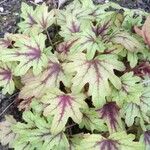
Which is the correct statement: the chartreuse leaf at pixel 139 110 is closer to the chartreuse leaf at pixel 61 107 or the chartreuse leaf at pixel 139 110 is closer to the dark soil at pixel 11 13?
the chartreuse leaf at pixel 61 107

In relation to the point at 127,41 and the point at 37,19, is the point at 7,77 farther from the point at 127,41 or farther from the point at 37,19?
the point at 127,41

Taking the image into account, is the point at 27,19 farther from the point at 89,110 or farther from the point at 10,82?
the point at 89,110

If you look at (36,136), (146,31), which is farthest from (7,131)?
(146,31)

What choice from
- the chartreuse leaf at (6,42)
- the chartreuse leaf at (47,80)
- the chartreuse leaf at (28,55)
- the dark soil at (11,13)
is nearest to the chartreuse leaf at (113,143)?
the chartreuse leaf at (47,80)

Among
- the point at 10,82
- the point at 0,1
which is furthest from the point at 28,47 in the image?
the point at 0,1

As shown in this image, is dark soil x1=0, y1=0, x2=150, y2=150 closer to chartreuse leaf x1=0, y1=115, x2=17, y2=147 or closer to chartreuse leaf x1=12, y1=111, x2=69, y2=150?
chartreuse leaf x1=0, y1=115, x2=17, y2=147

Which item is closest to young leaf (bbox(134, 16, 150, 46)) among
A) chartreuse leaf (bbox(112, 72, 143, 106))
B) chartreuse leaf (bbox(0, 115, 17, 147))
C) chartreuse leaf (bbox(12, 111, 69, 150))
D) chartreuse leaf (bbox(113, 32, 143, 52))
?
chartreuse leaf (bbox(113, 32, 143, 52))
